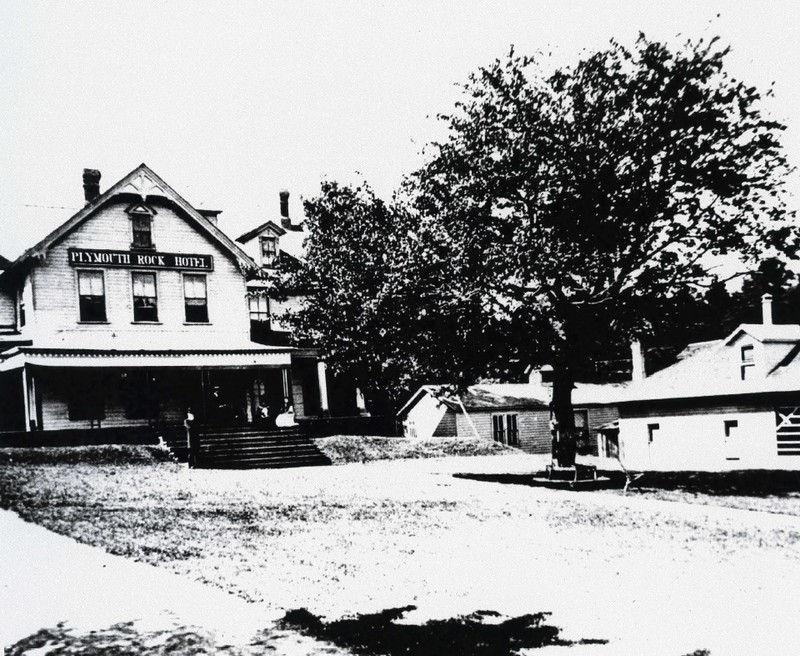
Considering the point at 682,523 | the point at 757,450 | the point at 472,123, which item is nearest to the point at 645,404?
the point at 757,450

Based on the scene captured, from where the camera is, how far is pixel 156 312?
84.4ft

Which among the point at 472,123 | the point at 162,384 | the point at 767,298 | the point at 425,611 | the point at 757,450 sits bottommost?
the point at 757,450

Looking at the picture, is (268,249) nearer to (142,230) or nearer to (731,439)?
(142,230)

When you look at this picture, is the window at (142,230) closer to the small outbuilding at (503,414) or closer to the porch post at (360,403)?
the porch post at (360,403)

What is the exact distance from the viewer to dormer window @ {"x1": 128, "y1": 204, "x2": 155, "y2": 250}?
2511 cm

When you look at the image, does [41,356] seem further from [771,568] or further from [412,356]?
[771,568]

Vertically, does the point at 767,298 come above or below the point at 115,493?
above

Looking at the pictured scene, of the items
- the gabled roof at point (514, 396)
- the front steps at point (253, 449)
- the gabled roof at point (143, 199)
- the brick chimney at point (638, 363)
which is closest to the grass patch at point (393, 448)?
the front steps at point (253, 449)

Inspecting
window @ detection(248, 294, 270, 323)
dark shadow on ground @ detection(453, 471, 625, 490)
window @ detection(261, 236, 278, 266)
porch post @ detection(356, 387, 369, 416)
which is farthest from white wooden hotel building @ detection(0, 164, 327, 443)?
dark shadow on ground @ detection(453, 471, 625, 490)

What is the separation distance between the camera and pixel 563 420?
2055 centimetres

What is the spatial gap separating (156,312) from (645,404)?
22.0 m

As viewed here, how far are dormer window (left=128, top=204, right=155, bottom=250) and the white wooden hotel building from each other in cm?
3

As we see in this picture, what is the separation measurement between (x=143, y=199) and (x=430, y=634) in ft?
70.9

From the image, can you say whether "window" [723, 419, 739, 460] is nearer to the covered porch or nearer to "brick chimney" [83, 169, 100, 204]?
the covered porch
